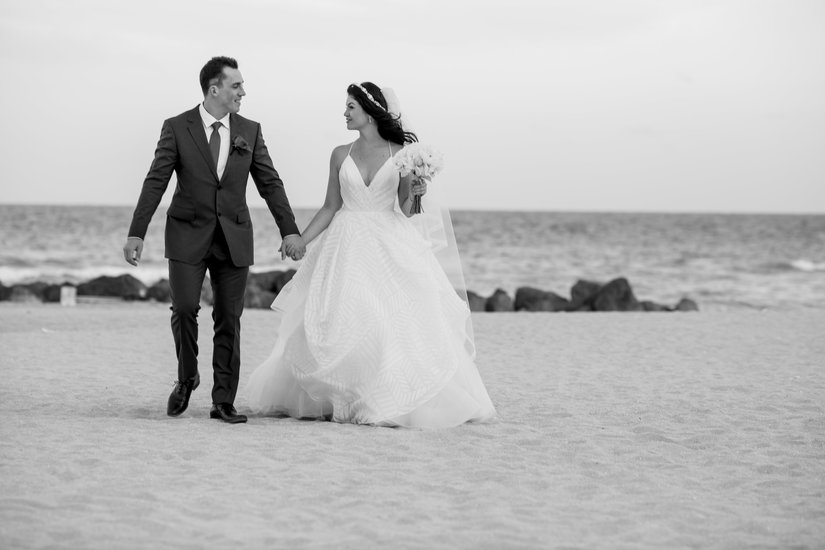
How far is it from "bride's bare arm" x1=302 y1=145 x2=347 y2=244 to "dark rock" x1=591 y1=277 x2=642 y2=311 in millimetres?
14634

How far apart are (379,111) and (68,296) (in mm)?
15198

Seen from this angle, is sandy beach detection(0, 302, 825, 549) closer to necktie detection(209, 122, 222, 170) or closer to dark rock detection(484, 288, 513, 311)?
necktie detection(209, 122, 222, 170)

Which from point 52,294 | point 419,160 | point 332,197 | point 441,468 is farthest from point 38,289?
point 441,468

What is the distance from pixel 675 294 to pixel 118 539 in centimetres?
2741

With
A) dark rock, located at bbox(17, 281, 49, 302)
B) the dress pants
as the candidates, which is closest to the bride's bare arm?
the dress pants

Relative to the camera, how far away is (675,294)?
98.7ft

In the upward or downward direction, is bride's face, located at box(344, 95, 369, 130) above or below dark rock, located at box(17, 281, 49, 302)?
above

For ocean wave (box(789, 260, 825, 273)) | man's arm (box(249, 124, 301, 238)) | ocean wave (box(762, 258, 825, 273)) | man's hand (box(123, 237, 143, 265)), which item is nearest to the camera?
man's hand (box(123, 237, 143, 265))

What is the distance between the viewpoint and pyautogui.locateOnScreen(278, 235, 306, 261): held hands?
661 cm

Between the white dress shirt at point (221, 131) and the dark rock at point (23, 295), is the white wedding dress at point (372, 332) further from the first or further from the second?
the dark rock at point (23, 295)

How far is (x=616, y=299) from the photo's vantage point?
21109mm

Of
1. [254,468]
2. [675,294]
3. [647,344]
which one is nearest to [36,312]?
[647,344]

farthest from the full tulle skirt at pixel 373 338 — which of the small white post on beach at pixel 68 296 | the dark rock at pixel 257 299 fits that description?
the small white post on beach at pixel 68 296

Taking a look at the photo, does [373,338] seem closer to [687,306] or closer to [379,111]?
[379,111]
